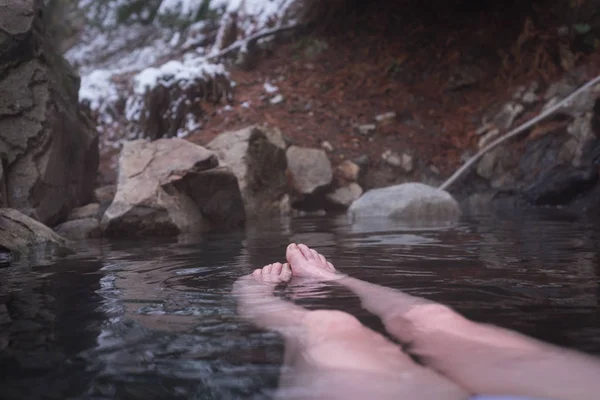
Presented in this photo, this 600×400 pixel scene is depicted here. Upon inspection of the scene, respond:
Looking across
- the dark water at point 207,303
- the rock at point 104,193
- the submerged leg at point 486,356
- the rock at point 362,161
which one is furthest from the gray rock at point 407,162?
the submerged leg at point 486,356

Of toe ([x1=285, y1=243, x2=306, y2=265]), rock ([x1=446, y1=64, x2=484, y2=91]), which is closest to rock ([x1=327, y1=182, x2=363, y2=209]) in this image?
rock ([x1=446, y1=64, x2=484, y2=91])

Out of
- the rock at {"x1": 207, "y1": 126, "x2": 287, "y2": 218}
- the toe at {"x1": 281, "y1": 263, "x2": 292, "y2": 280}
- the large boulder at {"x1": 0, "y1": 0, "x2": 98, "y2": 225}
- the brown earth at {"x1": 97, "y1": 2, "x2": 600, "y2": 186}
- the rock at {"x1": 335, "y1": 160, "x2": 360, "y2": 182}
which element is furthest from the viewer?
the brown earth at {"x1": 97, "y1": 2, "x2": 600, "y2": 186}

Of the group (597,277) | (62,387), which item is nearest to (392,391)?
(62,387)

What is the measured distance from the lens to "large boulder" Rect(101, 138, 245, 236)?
6.02 m

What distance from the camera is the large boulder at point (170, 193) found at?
602 cm

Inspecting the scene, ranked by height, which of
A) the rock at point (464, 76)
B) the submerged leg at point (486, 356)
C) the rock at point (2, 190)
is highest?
the rock at point (464, 76)

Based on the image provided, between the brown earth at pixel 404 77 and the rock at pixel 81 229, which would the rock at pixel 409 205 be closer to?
the brown earth at pixel 404 77

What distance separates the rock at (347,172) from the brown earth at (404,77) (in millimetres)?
251

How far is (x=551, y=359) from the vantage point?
143 centimetres

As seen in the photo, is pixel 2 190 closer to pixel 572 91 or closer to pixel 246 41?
pixel 246 41

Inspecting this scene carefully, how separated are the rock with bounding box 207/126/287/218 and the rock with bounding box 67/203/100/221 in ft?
6.71

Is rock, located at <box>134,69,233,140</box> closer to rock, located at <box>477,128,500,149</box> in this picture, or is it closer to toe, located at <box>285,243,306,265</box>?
rock, located at <box>477,128,500,149</box>

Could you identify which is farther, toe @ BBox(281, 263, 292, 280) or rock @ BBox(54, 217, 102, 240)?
rock @ BBox(54, 217, 102, 240)

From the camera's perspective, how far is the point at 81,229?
6.14 metres
